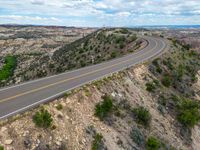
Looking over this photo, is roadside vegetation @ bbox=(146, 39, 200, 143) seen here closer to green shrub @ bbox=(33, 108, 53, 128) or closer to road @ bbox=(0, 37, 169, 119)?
road @ bbox=(0, 37, 169, 119)

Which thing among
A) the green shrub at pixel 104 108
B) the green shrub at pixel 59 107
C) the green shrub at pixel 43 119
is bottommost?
the green shrub at pixel 104 108

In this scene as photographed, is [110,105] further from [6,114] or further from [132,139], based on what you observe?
[6,114]

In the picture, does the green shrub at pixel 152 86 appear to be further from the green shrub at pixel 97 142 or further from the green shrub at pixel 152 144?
the green shrub at pixel 97 142

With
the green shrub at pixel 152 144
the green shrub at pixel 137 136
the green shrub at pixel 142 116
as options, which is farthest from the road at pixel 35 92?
the green shrub at pixel 152 144

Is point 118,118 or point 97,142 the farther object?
point 118,118

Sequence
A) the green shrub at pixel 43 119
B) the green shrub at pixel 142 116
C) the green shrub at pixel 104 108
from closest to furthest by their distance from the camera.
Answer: the green shrub at pixel 43 119 < the green shrub at pixel 104 108 < the green shrub at pixel 142 116

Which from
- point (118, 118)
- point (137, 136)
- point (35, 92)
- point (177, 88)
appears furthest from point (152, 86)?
point (35, 92)

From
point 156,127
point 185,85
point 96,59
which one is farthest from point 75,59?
point 156,127

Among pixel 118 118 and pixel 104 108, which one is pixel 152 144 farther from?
pixel 104 108
